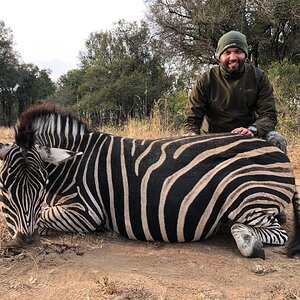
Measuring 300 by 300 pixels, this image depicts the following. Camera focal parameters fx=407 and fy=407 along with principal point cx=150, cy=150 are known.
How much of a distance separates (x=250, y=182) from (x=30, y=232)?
1444 mm

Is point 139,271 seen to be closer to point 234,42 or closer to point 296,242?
point 296,242

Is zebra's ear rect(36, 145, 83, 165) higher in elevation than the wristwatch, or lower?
lower

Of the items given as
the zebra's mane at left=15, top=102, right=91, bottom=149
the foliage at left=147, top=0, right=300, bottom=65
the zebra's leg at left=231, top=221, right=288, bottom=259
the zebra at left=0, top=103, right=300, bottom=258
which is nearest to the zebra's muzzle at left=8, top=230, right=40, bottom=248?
the zebra at left=0, top=103, right=300, bottom=258

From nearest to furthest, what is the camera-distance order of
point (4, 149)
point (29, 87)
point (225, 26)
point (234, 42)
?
1. point (4, 149)
2. point (234, 42)
3. point (225, 26)
4. point (29, 87)

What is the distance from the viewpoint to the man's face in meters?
3.55

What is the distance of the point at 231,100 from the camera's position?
370cm

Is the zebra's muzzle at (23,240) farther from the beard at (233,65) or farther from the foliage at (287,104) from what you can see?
the foliage at (287,104)

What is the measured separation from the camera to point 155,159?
2.87 metres

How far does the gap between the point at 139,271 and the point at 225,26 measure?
495 inches

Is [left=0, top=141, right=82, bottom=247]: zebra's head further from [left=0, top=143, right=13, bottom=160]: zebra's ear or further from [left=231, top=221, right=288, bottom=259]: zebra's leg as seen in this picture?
[left=231, top=221, right=288, bottom=259]: zebra's leg

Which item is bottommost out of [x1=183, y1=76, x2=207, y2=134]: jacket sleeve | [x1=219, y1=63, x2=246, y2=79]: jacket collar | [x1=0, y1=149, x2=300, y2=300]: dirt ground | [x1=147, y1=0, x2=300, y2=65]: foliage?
[x1=0, y1=149, x2=300, y2=300]: dirt ground

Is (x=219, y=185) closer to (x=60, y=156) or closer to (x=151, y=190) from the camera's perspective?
(x=151, y=190)

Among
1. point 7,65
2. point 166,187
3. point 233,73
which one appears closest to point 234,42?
point 233,73

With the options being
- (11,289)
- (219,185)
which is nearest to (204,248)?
(219,185)
